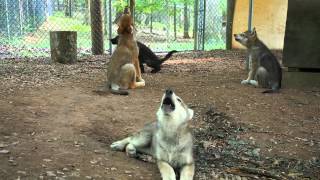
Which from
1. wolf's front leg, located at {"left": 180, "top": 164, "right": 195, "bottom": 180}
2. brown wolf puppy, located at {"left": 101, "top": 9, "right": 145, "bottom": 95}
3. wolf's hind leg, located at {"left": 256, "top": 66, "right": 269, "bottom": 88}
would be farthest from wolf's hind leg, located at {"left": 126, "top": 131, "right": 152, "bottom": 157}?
wolf's hind leg, located at {"left": 256, "top": 66, "right": 269, "bottom": 88}

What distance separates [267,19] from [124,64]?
9027mm

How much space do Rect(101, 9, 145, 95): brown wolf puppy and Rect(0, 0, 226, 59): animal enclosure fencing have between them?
13.9ft

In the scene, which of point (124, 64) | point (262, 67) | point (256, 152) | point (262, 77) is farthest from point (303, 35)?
point (256, 152)

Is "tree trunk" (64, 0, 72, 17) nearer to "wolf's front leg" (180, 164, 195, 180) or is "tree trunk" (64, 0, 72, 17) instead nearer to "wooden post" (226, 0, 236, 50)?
"wooden post" (226, 0, 236, 50)

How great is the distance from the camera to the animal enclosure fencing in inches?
616

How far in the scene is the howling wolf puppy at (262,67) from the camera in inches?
379

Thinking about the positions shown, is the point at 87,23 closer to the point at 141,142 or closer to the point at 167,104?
the point at 141,142

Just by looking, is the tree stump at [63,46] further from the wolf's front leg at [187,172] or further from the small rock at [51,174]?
the small rock at [51,174]

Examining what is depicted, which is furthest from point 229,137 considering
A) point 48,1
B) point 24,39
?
point 48,1

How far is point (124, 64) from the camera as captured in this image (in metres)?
9.52

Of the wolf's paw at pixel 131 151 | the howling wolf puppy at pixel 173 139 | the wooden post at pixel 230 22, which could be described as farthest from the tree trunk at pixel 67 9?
the howling wolf puppy at pixel 173 139

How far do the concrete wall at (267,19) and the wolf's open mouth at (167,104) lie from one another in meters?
12.0

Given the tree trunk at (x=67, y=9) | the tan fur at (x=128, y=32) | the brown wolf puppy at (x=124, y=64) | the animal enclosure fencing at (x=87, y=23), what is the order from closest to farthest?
1. the brown wolf puppy at (x=124, y=64)
2. the tan fur at (x=128, y=32)
3. the animal enclosure fencing at (x=87, y=23)
4. the tree trunk at (x=67, y=9)

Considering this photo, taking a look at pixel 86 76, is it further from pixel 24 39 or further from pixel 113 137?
pixel 24 39
